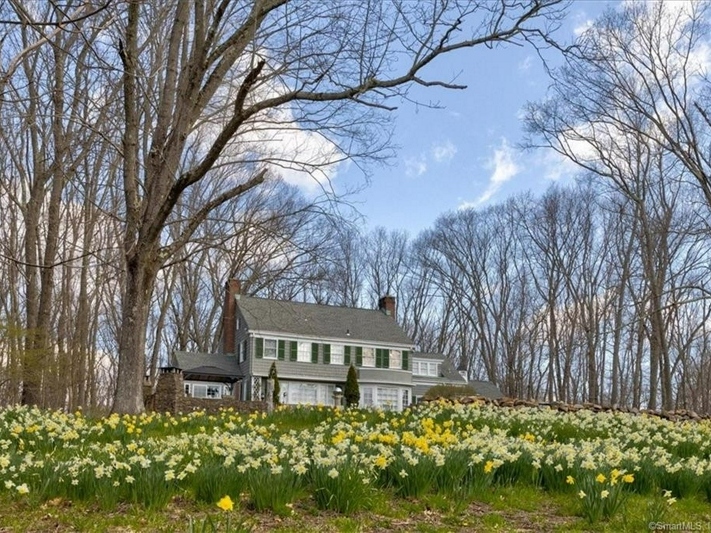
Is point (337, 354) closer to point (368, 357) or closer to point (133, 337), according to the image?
point (368, 357)

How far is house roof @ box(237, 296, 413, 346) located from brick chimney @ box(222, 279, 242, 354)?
0.76m

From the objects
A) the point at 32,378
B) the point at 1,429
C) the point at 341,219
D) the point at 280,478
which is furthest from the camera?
the point at 32,378

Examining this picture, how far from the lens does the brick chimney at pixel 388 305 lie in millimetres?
36944

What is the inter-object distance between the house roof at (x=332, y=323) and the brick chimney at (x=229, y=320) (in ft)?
2.50

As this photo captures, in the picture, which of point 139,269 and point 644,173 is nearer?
point 139,269

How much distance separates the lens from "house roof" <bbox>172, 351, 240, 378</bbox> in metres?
30.2

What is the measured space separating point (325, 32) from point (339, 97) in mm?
825

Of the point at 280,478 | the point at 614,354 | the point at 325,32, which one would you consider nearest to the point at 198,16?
the point at 325,32

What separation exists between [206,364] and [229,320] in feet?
10.2

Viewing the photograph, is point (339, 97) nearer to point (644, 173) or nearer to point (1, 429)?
point (1, 429)

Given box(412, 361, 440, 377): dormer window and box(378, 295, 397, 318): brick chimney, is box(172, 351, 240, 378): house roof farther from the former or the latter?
box(412, 361, 440, 377): dormer window

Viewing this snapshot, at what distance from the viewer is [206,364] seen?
31.4 metres

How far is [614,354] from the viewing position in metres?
32.9

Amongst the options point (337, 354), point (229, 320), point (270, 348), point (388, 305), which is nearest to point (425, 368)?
point (388, 305)
